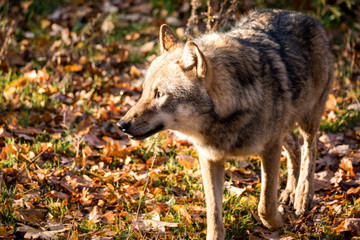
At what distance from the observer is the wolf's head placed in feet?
12.0

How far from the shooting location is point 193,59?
3.62 m

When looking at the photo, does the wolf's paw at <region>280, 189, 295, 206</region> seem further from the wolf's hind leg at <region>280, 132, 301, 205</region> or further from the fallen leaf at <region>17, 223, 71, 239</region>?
the fallen leaf at <region>17, 223, 71, 239</region>

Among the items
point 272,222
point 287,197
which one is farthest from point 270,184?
point 287,197

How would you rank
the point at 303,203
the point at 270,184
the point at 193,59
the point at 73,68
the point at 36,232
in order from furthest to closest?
the point at 73,68
the point at 303,203
the point at 270,184
the point at 36,232
the point at 193,59

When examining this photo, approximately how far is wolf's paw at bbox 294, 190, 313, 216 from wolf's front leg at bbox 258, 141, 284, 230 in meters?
0.52

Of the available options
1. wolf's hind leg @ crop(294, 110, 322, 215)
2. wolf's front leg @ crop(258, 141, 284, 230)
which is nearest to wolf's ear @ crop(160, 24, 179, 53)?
wolf's front leg @ crop(258, 141, 284, 230)

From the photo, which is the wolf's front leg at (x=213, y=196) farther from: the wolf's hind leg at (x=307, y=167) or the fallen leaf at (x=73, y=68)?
the fallen leaf at (x=73, y=68)

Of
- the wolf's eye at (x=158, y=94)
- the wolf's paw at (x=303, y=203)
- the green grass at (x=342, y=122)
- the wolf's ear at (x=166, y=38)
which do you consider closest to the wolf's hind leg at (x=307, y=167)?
the wolf's paw at (x=303, y=203)

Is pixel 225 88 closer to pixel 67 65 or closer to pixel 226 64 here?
pixel 226 64

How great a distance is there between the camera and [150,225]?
407cm

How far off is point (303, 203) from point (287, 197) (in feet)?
1.02

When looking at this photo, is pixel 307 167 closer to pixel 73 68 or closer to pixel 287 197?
pixel 287 197

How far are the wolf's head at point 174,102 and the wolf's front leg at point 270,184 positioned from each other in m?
0.79

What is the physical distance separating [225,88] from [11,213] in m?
2.15
